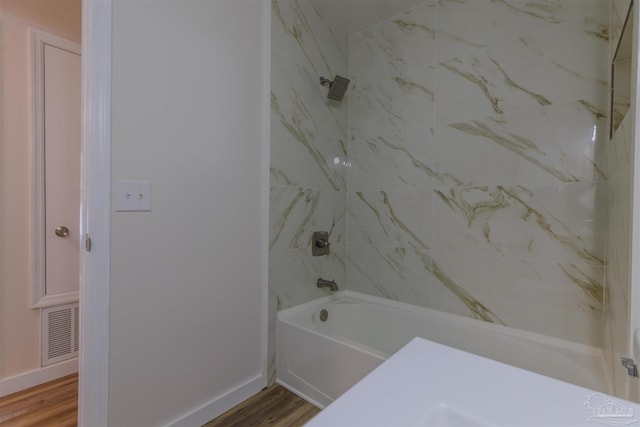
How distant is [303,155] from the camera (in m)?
1.98

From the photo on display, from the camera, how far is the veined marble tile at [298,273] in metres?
1.84

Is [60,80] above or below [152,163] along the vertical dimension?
above

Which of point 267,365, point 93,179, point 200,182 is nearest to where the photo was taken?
point 93,179

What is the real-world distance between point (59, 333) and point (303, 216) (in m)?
1.80

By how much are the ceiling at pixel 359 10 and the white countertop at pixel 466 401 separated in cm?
216

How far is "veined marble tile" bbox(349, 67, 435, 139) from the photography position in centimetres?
193

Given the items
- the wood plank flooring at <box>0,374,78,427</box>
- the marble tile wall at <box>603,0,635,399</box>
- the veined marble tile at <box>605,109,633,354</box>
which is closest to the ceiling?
the marble tile wall at <box>603,0,635,399</box>

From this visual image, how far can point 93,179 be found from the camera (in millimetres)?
1140

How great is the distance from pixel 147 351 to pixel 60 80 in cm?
187

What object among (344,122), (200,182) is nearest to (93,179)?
(200,182)

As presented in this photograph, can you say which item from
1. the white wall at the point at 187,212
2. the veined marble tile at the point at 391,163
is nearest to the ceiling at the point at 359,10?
the white wall at the point at 187,212

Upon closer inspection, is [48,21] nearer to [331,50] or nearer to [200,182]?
[200,182]

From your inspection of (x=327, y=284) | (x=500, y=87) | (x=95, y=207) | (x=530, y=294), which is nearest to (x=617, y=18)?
(x=500, y=87)

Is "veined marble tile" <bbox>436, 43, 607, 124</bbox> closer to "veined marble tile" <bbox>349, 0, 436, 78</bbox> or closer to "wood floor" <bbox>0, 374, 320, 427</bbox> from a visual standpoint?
"veined marble tile" <bbox>349, 0, 436, 78</bbox>
